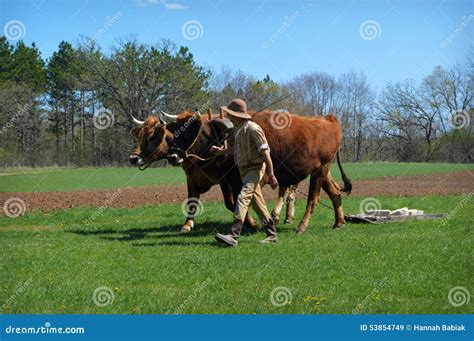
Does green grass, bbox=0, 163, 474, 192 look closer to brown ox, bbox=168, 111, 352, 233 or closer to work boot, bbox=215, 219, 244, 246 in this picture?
brown ox, bbox=168, 111, 352, 233

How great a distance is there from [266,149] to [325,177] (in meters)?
3.24

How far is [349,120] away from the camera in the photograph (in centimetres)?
5188

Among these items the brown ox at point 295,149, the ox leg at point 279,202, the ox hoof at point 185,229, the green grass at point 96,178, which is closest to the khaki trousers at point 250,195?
the brown ox at point 295,149

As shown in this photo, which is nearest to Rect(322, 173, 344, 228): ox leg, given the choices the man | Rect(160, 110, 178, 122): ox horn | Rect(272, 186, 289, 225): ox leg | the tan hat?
Rect(272, 186, 289, 225): ox leg

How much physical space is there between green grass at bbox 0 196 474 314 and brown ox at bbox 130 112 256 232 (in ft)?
2.63

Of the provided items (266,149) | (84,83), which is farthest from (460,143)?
(266,149)

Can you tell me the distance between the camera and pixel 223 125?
43.4 ft

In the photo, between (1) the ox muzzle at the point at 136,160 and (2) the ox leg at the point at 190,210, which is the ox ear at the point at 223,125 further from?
(1) the ox muzzle at the point at 136,160

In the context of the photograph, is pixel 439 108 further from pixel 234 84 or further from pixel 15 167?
pixel 15 167

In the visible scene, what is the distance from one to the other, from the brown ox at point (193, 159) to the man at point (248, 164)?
172cm

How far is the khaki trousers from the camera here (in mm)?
11141

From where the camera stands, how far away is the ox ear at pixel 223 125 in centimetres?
1313

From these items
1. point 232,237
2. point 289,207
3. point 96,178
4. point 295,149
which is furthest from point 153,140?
point 96,178

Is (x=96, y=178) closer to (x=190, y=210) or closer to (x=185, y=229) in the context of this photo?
(x=190, y=210)
